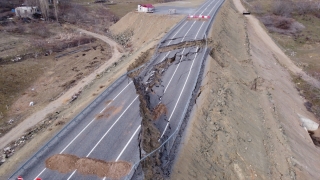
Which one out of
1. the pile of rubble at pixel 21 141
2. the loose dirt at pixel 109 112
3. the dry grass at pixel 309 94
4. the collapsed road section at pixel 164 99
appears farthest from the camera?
the dry grass at pixel 309 94

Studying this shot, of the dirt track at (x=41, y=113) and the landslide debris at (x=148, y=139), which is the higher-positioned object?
the landslide debris at (x=148, y=139)

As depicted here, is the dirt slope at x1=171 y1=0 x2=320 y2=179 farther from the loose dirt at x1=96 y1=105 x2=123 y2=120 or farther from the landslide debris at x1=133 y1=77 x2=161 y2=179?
the loose dirt at x1=96 y1=105 x2=123 y2=120

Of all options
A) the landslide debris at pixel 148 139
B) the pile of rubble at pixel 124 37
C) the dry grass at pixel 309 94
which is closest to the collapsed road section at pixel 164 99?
the landslide debris at pixel 148 139

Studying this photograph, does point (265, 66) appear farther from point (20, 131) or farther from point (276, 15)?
point (276, 15)

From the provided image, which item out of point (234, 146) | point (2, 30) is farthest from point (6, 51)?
point (234, 146)

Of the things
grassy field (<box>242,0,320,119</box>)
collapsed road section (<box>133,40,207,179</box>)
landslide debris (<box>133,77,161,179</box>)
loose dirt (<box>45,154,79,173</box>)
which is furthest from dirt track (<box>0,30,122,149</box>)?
grassy field (<box>242,0,320,119</box>)

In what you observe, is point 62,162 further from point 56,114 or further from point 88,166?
point 56,114

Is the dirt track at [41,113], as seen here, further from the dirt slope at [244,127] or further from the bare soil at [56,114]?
the dirt slope at [244,127]
